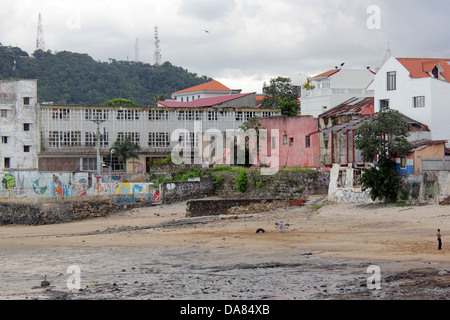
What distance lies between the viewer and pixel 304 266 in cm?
1948

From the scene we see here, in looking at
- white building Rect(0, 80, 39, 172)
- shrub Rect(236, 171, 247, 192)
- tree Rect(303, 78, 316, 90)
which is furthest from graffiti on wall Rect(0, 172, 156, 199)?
tree Rect(303, 78, 316, 90)

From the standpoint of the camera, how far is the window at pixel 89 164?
6056 cm

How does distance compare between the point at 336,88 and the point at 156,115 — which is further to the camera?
the point at 336,88

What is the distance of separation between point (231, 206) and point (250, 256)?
50.4ft

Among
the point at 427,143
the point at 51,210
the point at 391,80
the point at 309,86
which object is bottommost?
the point at 51,210

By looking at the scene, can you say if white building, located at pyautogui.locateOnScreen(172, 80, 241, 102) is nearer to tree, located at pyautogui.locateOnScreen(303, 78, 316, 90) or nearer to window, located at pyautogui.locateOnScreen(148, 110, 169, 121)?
tree, located at pyautogui.locateOnScreen(303, 78, 316, 90)

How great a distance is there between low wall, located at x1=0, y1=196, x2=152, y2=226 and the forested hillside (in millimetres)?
49797

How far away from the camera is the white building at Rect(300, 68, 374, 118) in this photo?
65.0 meters

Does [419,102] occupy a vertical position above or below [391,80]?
below

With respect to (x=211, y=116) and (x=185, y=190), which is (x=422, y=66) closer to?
(x=185, y=190)

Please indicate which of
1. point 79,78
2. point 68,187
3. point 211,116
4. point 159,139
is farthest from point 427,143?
point 79,78

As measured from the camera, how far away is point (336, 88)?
65.4m
